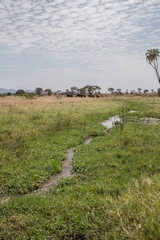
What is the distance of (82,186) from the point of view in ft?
25.6

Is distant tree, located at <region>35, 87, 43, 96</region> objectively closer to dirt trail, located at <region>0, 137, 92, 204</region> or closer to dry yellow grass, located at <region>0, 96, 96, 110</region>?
dry yellow grass, located at <region>0, 96, 96, 110</region>

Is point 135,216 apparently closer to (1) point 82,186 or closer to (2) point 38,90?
(1) point 82,186

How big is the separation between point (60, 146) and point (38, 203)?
6053mm

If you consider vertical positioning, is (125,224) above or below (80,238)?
above

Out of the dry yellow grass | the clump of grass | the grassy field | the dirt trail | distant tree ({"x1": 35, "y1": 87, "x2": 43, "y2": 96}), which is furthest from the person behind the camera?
distant tree ({"x1": 35, "y1": 87, "x2": 43, "y2": 96})

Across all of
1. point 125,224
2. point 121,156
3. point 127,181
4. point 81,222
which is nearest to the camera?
point 125,224

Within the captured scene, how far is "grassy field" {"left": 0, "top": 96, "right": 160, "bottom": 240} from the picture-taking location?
5.45 meters

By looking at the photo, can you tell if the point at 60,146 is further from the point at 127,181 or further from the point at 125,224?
the point at 125,224

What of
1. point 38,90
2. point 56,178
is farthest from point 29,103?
point 38,90

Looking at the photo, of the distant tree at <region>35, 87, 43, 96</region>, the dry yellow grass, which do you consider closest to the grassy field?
the dry yellow grass

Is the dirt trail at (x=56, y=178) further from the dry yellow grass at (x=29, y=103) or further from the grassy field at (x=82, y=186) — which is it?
the dry yellow grass at (x=29, y=103)

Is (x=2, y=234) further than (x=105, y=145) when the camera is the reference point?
No

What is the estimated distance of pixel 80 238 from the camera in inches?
214

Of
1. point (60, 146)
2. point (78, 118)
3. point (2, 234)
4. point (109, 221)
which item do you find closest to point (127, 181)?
point (109, 221)
